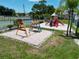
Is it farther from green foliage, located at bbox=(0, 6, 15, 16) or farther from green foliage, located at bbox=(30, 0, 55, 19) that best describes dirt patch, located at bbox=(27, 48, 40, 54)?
green foliage, located at bbox=(0, 6, 15, 16)

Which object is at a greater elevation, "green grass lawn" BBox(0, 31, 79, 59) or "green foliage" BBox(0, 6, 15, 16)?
"green foliage" BBox(0, 6, 15, 16)

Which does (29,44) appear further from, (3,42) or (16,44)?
(3,42)

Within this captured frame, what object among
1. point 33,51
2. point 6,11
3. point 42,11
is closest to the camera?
point 33,51

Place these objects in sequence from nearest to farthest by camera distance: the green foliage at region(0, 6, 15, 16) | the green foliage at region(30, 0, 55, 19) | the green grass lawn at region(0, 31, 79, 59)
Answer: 1. the green grass lawn at region(0, 31, 79, 59)
2. the green foliage at region(30, 0, 55, 19)
3. the green foliage at region(0, 6, 15, 16)

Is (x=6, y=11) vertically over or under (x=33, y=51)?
over

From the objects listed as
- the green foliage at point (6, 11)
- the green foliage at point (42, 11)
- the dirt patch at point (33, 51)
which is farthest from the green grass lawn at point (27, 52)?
the green foliage at point (6, 11)

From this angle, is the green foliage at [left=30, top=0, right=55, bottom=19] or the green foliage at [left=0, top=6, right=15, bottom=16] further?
the green foliage at [left=0, top=6, right=15, bottom=16]

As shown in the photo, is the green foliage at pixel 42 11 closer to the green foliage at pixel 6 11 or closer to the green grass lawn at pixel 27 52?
the green foliage at pixel 6 11

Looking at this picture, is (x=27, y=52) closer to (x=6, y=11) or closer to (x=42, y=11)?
(x=42, y=11)

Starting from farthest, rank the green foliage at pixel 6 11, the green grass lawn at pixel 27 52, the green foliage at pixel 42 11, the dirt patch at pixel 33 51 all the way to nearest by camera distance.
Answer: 1. the green foliage at pixel 6 11
2. the green foliage at pixel 42 11
3. the dirt patch at pixel 33 51
4. the green grass lawn at pixel 27 52

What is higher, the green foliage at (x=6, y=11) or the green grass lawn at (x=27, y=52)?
the green foliage at (x=6, y=11)

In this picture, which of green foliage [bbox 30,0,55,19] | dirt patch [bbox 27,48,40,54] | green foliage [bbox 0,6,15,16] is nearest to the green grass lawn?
dirt patch [bbox 27,48,40,54]

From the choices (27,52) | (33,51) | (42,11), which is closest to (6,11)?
(42,11)

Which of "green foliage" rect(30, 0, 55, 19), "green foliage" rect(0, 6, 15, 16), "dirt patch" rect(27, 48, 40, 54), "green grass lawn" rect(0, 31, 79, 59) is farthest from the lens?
"green foliage" rect(0, 6, 15, 16)
